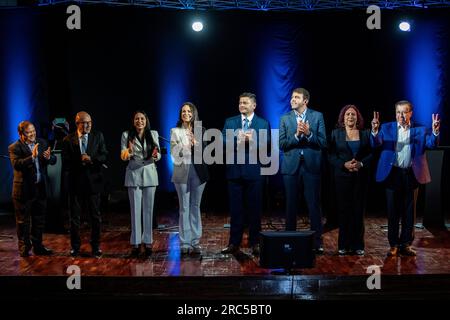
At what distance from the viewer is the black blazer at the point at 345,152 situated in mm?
6453

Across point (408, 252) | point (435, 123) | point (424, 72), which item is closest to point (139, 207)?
point (408, 252)

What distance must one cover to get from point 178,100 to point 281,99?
5.28 feet

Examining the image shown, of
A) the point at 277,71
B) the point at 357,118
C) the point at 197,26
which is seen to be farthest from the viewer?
the point at 277,71

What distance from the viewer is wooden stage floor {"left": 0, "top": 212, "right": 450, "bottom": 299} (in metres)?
5.70

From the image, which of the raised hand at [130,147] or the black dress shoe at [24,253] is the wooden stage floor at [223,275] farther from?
the raised hand at [130,147]

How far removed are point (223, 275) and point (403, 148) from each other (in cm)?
229

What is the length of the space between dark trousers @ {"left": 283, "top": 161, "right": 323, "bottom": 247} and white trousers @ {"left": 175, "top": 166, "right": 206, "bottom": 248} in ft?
3.03

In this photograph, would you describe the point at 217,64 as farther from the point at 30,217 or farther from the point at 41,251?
the point at 41,251

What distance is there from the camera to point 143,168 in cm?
645

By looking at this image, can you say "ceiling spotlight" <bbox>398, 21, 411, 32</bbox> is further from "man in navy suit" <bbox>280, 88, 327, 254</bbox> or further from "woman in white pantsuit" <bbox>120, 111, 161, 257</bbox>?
"woman in white pantsuit" <bbox>120, 111, 161, 257</bbox>

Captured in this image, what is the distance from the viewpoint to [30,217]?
684 cm

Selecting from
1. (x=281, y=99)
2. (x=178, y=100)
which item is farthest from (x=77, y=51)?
(x=281, y=99)

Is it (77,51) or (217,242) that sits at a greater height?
(77,51)
